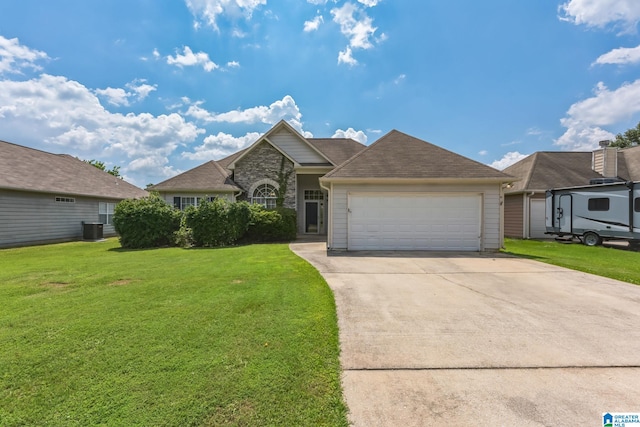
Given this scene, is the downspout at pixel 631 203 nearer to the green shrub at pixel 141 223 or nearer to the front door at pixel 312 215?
the front door at pixel 312 215

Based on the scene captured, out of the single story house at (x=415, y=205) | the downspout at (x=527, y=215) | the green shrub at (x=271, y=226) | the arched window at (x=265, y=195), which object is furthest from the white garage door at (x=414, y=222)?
the downspout at (x=527, y=215)

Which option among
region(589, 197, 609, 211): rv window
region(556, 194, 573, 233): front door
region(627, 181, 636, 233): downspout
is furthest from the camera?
region(556, 194, 573, 233): front door

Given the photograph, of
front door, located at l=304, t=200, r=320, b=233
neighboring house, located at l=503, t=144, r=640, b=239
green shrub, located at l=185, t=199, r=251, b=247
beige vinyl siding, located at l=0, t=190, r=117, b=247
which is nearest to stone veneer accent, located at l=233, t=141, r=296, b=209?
front door, located at l=304, t=200, r=320, b=233

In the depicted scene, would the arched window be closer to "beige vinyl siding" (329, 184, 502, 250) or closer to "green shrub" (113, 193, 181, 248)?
"green shrub" (113, 193, 181, 248)

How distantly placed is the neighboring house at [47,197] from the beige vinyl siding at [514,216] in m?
24.6

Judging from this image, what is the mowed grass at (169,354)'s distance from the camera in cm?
237

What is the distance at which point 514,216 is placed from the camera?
18.0 metres

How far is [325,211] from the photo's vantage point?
60.6 feet

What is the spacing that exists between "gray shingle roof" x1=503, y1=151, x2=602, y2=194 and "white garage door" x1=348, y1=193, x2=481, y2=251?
8012 mm

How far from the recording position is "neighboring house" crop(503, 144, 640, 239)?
17.1 m

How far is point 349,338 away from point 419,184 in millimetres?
8993

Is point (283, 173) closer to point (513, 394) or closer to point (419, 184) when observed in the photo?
point (419, 184)

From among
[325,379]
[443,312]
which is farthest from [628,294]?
[325,379]

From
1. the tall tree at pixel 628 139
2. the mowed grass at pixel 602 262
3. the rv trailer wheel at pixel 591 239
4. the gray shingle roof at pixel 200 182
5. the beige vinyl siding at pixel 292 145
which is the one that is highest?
the tall tree at pixel 628 139
